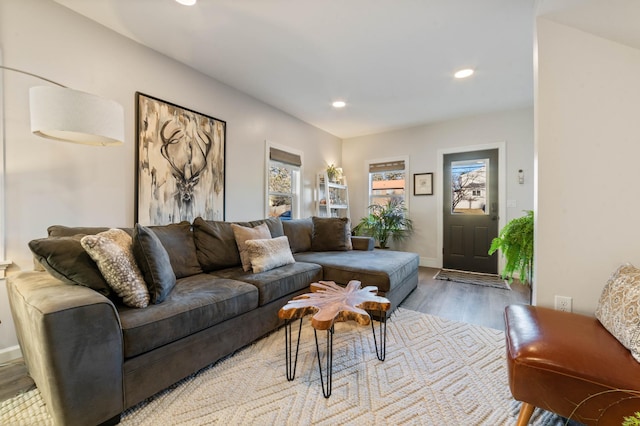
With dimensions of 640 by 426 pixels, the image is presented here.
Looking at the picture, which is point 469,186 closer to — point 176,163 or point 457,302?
point 457,302

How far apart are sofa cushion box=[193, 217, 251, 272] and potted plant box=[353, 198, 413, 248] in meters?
2.89

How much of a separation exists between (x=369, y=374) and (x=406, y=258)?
5.40 feet

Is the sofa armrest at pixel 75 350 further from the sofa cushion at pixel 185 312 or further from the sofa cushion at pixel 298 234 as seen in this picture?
the sofa cushion at pixel 298 234

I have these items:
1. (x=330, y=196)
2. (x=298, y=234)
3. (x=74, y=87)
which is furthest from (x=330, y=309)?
(x=330, y=196)

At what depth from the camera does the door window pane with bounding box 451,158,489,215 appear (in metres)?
4.24

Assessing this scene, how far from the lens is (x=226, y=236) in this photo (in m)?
2.53

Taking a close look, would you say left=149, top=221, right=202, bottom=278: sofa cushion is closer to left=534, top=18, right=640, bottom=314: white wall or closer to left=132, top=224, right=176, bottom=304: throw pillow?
left=132, top=224, right=176, bottom=304: throw pillow

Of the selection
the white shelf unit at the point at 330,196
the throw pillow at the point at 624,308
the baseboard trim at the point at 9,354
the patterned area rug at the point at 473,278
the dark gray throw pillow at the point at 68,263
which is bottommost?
the patterned area rug at the point at 473,278

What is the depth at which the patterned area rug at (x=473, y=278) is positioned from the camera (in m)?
3.61

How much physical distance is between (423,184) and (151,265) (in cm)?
429

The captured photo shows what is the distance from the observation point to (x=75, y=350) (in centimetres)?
109

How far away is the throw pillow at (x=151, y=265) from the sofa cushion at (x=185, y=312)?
0.07 metres

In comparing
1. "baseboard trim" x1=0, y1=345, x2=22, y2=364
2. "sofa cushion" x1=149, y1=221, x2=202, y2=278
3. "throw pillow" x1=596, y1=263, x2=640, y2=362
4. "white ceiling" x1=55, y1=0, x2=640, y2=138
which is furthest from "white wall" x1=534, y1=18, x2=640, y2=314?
"baseboard trim" x1=0, y1=345, x2=22, y2=364

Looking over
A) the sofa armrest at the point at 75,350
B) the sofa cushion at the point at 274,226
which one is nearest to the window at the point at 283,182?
the sofa cushion at the point at 274,226
